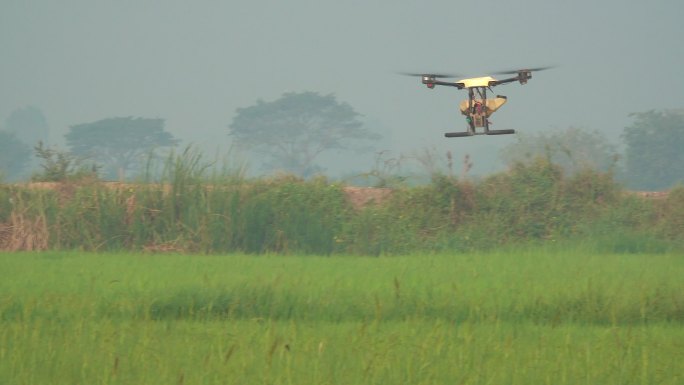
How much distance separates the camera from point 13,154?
150 ft

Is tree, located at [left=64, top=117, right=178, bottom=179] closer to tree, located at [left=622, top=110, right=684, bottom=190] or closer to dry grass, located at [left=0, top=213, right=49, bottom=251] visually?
Result: tree, located at [left=622, top=110, right=684, bottom=190]

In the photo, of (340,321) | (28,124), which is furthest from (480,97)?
(28,124)

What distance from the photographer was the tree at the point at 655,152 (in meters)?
34.1

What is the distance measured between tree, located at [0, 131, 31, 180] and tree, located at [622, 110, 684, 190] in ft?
84.7

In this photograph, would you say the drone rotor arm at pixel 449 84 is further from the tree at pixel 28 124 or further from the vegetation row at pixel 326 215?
the tree at pixel 28 124

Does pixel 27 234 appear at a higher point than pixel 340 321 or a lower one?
higher

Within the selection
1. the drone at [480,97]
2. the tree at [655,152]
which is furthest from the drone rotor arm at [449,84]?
the tree at [655,152]

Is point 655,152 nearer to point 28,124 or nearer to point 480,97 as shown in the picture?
point 480,97

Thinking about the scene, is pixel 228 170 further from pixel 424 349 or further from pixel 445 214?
pixel 424 349

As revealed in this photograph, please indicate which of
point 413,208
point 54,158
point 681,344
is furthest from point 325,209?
point 681,344

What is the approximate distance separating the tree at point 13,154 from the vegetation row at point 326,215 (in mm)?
30143

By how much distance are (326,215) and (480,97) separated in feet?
22.7

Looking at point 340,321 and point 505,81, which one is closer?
point 340,321

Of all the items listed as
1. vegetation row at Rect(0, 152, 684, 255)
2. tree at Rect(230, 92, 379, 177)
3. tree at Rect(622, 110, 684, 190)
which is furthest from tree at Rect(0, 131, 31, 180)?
vegetation row at Rect(0, 152, 684, 255)
